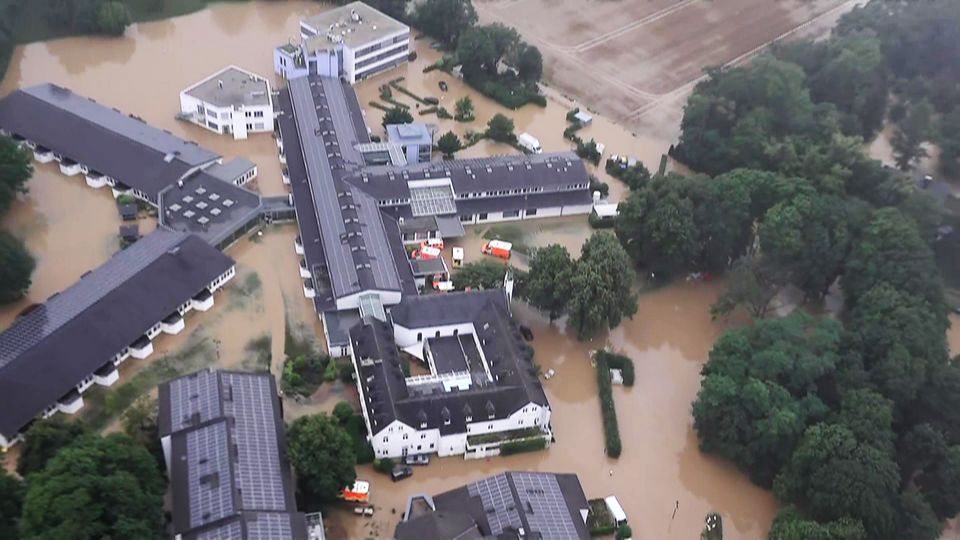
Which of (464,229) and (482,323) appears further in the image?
(464,229)

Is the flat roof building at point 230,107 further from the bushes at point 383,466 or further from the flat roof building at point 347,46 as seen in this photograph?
the bushes at point 383,466

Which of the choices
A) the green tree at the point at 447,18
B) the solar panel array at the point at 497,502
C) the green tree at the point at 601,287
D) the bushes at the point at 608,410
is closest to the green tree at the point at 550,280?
the green tree at the point at 601,287

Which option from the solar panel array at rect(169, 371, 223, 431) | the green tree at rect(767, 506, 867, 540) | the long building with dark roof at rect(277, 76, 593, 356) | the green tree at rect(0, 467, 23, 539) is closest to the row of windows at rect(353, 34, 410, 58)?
the long building with dark roof at rect(277, 76, 593, 356)

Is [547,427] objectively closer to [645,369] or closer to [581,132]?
[645,369]

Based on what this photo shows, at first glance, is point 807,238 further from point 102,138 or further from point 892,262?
point 102,138

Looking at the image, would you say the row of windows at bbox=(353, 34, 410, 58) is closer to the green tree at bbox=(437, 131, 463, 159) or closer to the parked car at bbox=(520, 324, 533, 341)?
the green tree at bbox=(437, 131, 463, 159)

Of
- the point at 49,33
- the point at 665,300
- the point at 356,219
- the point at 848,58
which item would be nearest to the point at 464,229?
the point at 356,219
